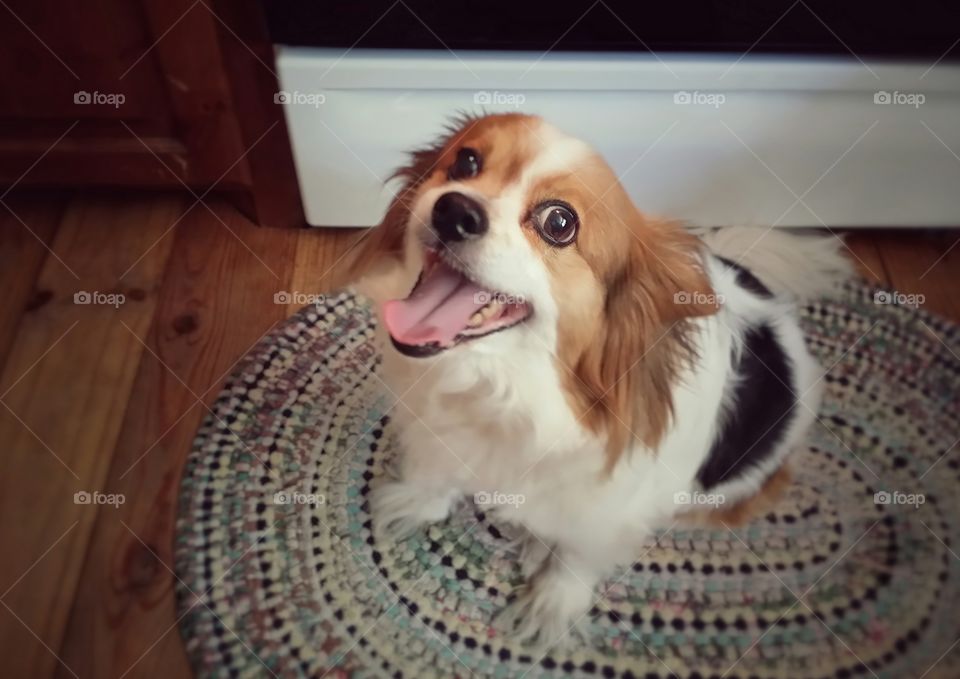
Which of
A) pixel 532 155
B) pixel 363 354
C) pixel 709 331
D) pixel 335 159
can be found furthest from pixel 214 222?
pixel 709 331

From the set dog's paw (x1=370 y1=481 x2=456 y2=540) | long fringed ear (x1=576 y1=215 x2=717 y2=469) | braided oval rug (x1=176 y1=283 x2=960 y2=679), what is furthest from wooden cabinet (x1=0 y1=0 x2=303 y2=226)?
long fringed ear (x1=576 y1=215 x2=717 y2=469)

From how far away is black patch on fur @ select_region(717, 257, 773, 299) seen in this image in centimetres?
131

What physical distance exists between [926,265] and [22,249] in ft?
6.33

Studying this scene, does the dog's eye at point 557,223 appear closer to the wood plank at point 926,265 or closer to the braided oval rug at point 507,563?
the braided oval rug at point 507,563

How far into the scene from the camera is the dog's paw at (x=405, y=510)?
1.40 meters

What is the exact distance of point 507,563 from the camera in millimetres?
1395

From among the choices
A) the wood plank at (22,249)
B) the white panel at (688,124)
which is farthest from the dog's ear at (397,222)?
the wood plank at (22,249)

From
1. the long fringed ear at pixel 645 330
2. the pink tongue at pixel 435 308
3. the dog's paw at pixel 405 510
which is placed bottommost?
the dog's paw at pixel 405 510

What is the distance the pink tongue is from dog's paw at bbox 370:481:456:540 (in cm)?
40

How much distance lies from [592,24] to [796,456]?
816 mm

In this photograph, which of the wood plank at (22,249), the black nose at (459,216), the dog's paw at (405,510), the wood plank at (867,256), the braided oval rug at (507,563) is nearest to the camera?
the black nose at (459,216)

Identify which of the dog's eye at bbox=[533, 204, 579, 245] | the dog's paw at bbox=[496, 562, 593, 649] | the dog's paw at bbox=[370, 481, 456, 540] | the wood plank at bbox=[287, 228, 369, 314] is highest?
the wood plank at bbox=[287, 228, 369, 314]

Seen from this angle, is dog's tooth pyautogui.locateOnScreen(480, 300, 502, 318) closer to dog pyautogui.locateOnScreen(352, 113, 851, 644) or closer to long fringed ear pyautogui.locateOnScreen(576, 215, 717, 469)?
dog pyautogui.locateOnScreen(352, 113, 851, 644)

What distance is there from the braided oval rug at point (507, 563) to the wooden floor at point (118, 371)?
0.07 m
